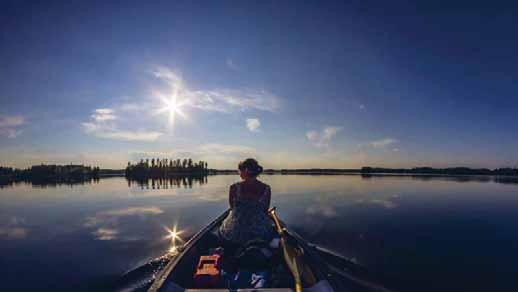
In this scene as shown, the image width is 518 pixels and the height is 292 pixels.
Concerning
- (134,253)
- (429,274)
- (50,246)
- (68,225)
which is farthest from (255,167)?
(68,225)

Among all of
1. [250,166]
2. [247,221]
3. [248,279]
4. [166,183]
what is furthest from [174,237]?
[166,183]

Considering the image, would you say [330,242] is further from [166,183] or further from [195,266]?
[166,183]

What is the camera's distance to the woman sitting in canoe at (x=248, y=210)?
246 inches

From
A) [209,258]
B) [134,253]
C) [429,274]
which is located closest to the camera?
[209,258]

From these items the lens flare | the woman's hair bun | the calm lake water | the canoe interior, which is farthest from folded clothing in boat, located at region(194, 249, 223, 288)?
the lens flare

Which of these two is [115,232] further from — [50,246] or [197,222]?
[197,222]

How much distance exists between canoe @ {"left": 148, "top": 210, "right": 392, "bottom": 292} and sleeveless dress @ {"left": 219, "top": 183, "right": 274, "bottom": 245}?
0.69 m

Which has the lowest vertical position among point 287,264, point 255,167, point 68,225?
point 68,225

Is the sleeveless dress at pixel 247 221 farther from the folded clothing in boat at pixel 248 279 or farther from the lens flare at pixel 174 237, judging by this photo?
the lens flare at pixel 174 237

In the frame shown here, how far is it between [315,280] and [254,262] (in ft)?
4.82

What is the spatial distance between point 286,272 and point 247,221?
156cm

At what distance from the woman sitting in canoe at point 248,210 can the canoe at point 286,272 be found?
709mm

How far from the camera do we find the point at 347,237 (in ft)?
38.0

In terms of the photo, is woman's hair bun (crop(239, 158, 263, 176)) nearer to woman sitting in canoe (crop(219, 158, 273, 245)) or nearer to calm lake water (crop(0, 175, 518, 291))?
woman sitting in canoe (crop(219, 158, 273, 245))
